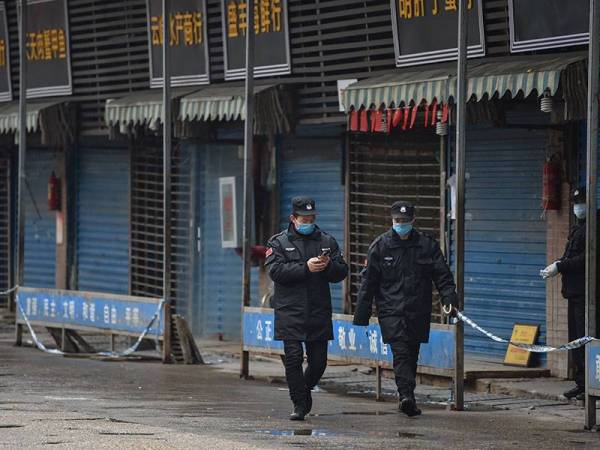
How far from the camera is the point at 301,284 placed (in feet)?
44.6

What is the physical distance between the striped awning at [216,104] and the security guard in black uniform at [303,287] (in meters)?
6.58

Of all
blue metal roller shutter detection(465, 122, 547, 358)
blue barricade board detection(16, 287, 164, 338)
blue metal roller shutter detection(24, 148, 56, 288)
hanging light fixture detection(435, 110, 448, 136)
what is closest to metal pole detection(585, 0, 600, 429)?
blue metal roller shutter detection(465, 122, 547, 358)

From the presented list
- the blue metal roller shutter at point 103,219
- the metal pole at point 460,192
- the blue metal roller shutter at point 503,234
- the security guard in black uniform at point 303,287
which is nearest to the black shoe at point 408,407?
the security guard in black uniform at point 303,287

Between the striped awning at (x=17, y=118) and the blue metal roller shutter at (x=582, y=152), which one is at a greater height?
the striped awning at (x=17, y=118)

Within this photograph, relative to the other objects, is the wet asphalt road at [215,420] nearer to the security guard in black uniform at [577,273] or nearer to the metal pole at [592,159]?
the security guard in black uniform at [577,273]

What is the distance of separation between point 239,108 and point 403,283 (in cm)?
690

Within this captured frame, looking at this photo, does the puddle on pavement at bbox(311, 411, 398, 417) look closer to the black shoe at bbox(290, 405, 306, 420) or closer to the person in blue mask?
the black shoe at bbox(290, 405, 306, 420)

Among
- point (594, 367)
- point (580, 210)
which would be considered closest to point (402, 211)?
point (580, 210)

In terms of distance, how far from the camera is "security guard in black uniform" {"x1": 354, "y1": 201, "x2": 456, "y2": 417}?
13.7 metres

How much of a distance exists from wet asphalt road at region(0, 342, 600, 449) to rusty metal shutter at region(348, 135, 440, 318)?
10.9 feet

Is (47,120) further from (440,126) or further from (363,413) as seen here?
(363,413)

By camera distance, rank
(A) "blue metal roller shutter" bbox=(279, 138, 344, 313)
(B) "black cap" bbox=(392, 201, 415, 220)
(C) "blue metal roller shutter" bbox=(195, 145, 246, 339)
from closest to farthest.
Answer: (B) "black cap" bbox=(392, 201, 415, 220), (A) "blue metal roller shutter" bbox=(279, 138, 344, 313), (C) "blue metal roller shutter" bbox=(195, 145, 246, 339)

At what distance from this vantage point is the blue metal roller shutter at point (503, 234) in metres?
17.5

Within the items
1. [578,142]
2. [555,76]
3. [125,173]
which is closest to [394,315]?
[555,76]
